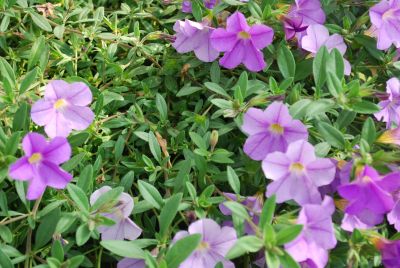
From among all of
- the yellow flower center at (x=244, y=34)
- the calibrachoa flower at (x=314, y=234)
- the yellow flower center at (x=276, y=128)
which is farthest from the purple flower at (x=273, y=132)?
the yellow flower center at (x=244, y=34)

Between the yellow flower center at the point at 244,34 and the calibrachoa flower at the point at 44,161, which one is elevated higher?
the yellow flower center at the point at 244,34

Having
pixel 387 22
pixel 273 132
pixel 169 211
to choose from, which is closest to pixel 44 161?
pixel 169 211

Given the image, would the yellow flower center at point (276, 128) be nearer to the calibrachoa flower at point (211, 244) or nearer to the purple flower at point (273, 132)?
the purple flower at point (273, 132)

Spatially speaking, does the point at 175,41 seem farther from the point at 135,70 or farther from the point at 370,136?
the point at 370,136

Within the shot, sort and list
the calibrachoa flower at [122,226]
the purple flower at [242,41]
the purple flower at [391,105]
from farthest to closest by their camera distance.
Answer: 1. the purple flower at [242,41]
2. the purple flower at [391,105]
3. the calibrachoa flower at [122,226]

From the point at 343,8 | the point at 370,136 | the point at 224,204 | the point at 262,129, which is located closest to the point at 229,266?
the point at 224,204

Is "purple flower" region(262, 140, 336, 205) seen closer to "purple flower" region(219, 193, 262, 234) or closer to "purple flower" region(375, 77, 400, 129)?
"purple flower" region(219, 193, 262, 234)
